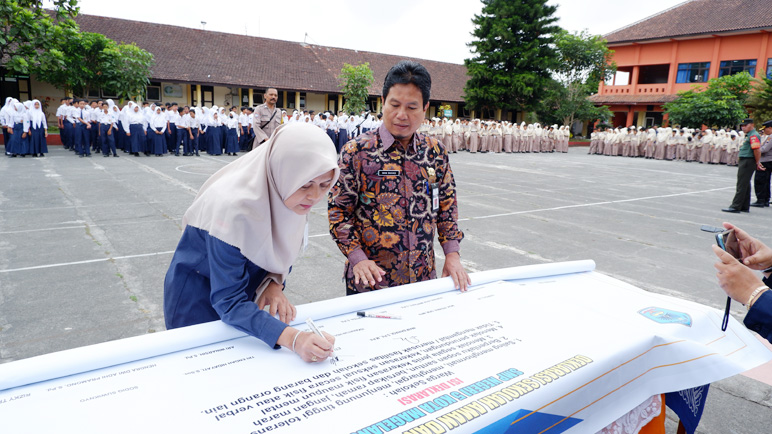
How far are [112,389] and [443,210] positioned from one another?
1370mm

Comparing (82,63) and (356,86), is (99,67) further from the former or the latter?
(356,86)

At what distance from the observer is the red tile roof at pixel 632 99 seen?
29422 mm

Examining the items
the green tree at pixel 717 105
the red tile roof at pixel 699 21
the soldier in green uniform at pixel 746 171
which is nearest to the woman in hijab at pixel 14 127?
the soldier in green uniform at pixel 746 171

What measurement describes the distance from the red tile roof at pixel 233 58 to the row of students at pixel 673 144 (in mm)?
11015

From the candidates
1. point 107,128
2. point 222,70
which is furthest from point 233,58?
point 107,128

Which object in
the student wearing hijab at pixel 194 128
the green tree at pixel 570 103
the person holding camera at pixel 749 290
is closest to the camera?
the person holding camera at pixel 749 290

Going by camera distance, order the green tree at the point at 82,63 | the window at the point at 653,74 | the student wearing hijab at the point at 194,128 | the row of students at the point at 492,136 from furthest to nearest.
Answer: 1. the window at the point at 653,74
2. the row of students at the point at 492,136
3. the green tree at the point at 82,63
4. the student wearing hijab at the point at 194,128

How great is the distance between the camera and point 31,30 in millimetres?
13789

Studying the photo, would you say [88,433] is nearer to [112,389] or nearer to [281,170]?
[112,389]

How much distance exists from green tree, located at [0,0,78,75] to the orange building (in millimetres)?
Result: 30457

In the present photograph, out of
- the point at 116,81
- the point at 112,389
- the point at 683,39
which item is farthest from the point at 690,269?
the point at 683,39

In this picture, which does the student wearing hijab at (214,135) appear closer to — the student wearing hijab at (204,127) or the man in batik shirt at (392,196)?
the student wearing hijab at (204,127)

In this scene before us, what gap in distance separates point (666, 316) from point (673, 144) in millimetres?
24616

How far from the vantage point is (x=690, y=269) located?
14.9ft
